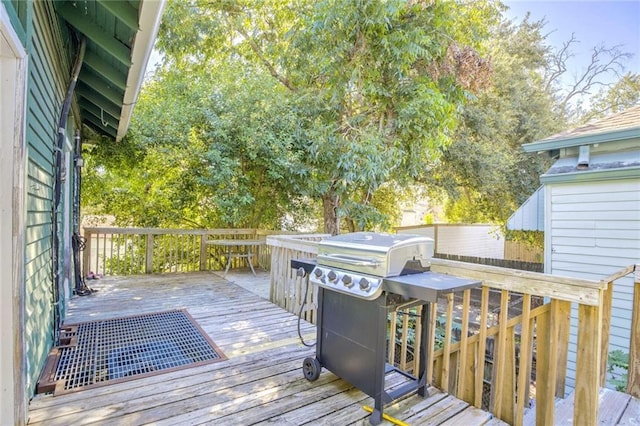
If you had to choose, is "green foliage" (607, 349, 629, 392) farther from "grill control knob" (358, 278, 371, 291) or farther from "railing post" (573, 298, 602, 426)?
"grill control knob" (358, 278, 371, 291)

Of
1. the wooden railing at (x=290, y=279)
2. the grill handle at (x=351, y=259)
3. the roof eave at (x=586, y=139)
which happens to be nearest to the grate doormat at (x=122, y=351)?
the wooden railing at (x=290, y=279)

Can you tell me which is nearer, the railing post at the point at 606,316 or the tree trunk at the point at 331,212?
the railing post at the point at 606,316

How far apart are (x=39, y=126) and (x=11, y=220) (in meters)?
1.02

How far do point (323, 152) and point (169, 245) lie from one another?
134 inches

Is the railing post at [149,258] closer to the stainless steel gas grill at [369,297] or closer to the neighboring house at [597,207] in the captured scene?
the stainless steel gas grill at [369,297]

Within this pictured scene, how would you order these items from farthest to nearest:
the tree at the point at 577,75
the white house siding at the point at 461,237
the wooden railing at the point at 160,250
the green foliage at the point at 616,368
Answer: the tree at the point at 577,75
the white house siding at the point at 461,237
the wooden railing at the point at 160,250
the green foliage at the point at 616,368

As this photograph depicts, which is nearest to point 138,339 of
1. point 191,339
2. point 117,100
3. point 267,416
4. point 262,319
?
point 191,339

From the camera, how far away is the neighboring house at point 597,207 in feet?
13.1

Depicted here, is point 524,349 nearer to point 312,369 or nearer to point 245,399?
point 312,369

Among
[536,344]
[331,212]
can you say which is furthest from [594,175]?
[331,212]

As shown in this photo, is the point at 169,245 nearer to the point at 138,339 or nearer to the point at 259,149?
the point at 259,149

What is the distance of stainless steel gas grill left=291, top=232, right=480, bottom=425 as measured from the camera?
6.26ft

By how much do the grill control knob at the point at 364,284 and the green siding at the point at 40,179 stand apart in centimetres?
187

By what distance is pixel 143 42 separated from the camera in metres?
2.30
